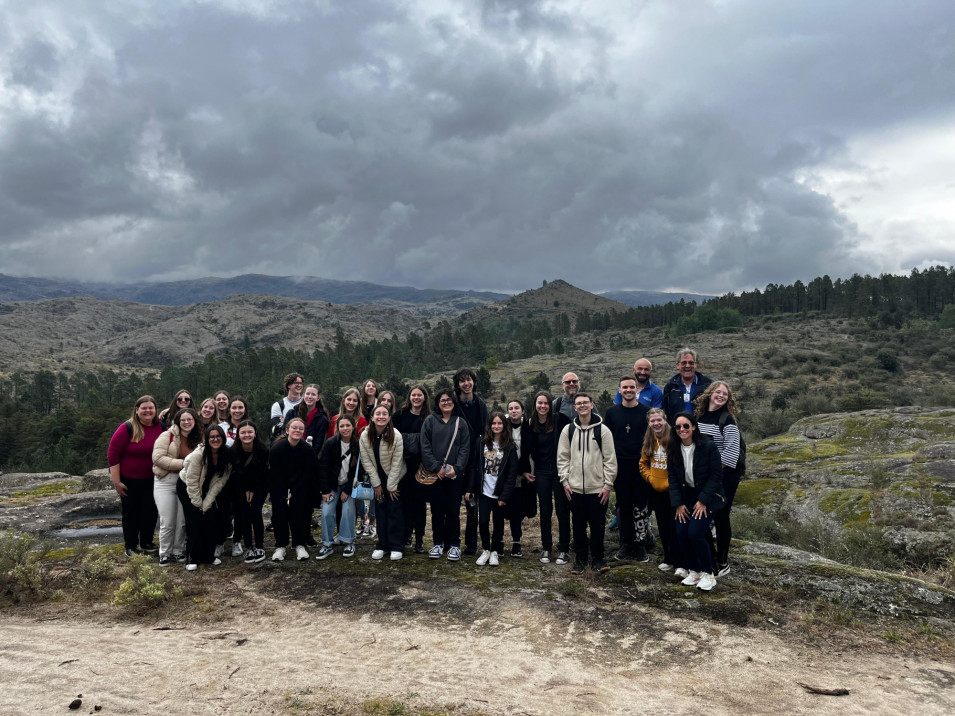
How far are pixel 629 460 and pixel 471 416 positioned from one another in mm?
2237

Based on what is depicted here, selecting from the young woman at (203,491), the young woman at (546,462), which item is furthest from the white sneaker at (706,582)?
the young woman at (203,491)

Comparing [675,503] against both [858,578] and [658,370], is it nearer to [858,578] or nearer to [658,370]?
[858,578]

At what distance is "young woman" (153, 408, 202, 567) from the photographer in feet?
23.2

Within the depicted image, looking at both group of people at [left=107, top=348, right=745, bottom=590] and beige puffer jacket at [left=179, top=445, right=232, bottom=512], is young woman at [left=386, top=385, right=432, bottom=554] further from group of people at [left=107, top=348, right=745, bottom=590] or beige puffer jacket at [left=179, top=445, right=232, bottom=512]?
beige puffer jacket at [left=179, top=445, right=232, bottom=512]

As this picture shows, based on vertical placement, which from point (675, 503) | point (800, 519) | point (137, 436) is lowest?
point (800, 519)

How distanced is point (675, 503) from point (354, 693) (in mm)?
3934

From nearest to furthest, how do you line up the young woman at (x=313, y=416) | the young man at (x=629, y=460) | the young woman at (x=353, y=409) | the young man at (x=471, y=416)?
the young man at (x=629, y=460) → the young man at (x=471, y=416) → the young woman at (x=353, y=409) → the young woman at (x=313, y=416)

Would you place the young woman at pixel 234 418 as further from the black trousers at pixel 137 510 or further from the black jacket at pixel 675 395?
the black jacket at pixel 675 395

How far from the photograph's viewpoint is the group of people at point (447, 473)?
21.1 ft

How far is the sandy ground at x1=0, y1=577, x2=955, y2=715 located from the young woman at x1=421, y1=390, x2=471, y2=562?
62.4 inches

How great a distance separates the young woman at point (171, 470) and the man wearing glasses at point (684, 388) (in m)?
6.54

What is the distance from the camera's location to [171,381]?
63.4m

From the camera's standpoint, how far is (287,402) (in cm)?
856

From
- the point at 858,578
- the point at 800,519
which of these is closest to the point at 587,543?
the point at 858,578
